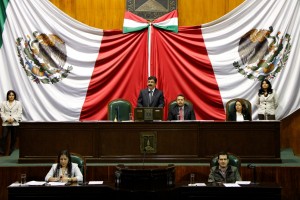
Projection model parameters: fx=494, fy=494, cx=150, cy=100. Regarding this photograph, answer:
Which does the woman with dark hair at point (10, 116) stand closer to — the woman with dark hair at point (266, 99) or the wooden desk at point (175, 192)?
the wooden desk at point (175, 192)

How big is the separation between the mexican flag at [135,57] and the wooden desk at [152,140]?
6.59 ft

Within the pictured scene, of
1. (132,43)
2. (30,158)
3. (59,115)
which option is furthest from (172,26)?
(30,158)

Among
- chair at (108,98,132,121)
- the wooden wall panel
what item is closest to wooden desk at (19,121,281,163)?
chair at (108,98,132,121)

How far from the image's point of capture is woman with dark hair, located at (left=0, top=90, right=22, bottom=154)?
8.77 meters

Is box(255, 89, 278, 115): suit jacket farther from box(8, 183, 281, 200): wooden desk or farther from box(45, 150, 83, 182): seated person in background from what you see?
box(45, 150, 83, 182): seated person in background

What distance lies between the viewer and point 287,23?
9.23 m

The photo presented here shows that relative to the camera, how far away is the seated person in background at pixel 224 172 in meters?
6.00

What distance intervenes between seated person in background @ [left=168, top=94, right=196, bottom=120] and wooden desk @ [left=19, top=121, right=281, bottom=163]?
0.55m

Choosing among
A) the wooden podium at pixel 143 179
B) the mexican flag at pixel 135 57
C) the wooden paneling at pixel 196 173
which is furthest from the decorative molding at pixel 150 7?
the wooden podium at pixel 143 179

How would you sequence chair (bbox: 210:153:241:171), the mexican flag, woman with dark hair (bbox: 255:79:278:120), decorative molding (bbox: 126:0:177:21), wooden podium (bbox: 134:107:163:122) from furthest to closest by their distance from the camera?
decorative molding (bbox: 126:0:177:21), the mexican flag, woman with dark hair (bbox: 255:79:278:120), wooden podium (bbox: 134:107:163:122), chair (bbox: 210:153:241:171)

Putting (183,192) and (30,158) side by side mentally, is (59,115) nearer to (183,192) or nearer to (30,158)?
(30,158)

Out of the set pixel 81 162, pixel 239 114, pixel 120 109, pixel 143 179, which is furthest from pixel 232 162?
pixel 120 109

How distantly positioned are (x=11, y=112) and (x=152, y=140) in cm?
297

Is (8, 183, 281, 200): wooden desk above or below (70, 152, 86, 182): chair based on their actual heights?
below
